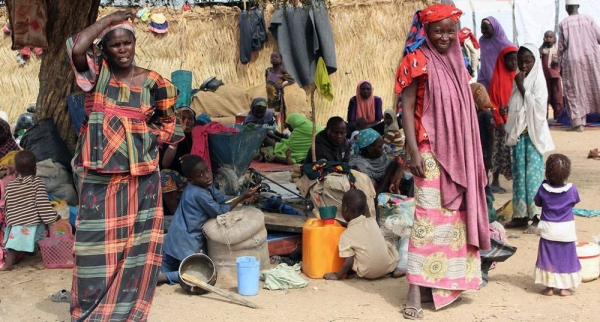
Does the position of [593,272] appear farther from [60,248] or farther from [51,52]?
[51,52]

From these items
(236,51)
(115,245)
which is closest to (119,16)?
(115,245)

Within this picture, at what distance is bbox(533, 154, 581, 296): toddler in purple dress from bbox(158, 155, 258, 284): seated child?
2.32 metres

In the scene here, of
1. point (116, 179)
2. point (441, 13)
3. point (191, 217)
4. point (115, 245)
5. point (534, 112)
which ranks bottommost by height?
point (191, 217)

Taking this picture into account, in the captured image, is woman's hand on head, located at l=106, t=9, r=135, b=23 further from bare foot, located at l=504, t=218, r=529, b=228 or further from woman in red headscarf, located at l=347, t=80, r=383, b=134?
woman in red headscarf, located at l=347, t=80, r=383, b=134

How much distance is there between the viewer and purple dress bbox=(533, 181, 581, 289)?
17.7ft

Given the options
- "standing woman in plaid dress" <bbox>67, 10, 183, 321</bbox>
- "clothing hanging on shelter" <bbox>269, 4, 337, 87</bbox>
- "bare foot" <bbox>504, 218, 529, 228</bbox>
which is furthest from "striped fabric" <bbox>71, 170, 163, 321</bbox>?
"clothing hanging on shelter" <bbox>269, 4, 337, 87</bbox>

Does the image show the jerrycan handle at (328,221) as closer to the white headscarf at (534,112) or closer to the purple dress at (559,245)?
the purple dress at (559,245)

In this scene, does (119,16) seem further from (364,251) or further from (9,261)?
(9,261)

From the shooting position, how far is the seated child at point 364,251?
5941mm

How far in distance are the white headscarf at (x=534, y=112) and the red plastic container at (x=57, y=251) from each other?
13.4ft

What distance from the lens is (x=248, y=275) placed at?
5.61m

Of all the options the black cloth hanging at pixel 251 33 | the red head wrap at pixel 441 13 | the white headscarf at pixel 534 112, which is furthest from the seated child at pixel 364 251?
the black cloth hanging at pixel 251 33

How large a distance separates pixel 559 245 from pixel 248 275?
213 cm

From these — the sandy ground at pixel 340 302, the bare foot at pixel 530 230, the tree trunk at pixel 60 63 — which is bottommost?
the sandy ground at pixel 340 302
